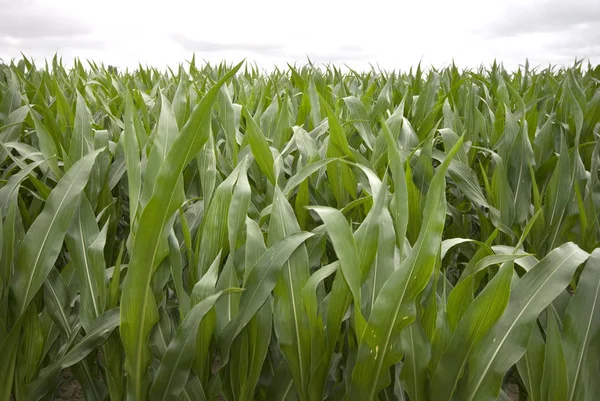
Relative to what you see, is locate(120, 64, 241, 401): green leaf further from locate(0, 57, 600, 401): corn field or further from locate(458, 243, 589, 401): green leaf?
locate(458, 243, 589, 401): green leaf

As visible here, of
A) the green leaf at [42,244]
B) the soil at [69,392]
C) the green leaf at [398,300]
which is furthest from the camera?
the soil at [69,392]

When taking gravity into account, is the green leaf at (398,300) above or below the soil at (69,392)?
above

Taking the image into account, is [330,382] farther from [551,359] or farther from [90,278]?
[90,278]

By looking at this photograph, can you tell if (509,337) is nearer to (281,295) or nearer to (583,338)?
(583,338)

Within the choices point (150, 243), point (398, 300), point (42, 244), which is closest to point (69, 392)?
point (42, 244)

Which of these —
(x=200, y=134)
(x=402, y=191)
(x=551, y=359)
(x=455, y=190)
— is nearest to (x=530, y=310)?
(x=551, y=359)

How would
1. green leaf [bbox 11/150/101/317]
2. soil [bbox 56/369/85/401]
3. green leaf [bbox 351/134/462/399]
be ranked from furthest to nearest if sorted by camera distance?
soil [bbox 56/369/85/401]
green leaf [bbox 11/150/101/317]
green leaf [bbox 351/134/462/399]

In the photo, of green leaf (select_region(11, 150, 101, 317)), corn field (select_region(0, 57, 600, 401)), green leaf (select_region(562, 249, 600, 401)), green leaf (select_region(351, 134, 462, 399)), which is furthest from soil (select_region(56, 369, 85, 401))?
green leaf (select_region(562, 249, 600, 401))

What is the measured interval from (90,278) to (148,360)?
202 millimetres

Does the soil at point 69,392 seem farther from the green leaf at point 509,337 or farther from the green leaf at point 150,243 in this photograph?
the green leaf at point 509,337

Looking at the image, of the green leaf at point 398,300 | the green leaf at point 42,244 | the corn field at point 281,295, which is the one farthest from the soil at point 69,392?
the green leaf at point 398,300

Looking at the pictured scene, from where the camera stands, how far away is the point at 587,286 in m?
0.78

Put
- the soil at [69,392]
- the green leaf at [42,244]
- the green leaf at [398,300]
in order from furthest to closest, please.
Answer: the soil at [69,392] < the green leaf at [42,244] < the green leaf at [398,300]

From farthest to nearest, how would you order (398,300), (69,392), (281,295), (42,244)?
(69,392) → (42,244) → (281,295) → (398,300)
